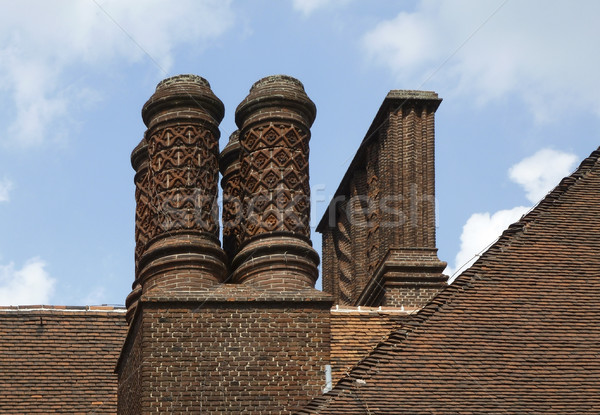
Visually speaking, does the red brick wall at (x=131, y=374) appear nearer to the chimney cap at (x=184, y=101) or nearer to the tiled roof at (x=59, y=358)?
the tiled roof at (x=59, y=358)

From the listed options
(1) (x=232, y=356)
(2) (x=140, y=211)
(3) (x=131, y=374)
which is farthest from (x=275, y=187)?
(3) (x=131, y=374)

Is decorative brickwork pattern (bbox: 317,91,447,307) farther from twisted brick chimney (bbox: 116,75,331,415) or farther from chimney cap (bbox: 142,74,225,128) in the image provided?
chimney cap (bbox: 142,74,225,128)

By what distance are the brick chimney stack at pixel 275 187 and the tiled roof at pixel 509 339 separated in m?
1.74

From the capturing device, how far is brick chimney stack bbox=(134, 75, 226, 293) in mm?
15906

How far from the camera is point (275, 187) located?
53.3ft

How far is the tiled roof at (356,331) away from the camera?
1581 cm

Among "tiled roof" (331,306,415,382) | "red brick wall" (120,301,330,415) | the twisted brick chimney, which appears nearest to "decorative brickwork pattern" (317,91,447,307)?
"tiled roof" (331,306,415,382)

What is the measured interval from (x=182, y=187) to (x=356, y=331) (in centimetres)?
222

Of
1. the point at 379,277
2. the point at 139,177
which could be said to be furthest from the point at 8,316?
the point at 379,277

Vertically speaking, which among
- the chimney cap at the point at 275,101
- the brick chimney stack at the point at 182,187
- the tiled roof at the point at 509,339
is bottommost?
the tiled roof at the point at 509,339

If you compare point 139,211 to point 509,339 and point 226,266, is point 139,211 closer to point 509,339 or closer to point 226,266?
point 226,266

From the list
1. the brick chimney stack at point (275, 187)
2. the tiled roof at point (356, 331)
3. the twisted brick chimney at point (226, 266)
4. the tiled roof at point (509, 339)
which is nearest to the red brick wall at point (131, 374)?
the twisted brick chimney at point (226, 266)

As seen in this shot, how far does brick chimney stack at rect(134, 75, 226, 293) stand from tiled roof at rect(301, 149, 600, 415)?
2.47m

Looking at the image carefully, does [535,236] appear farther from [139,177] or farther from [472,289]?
[139,177]
